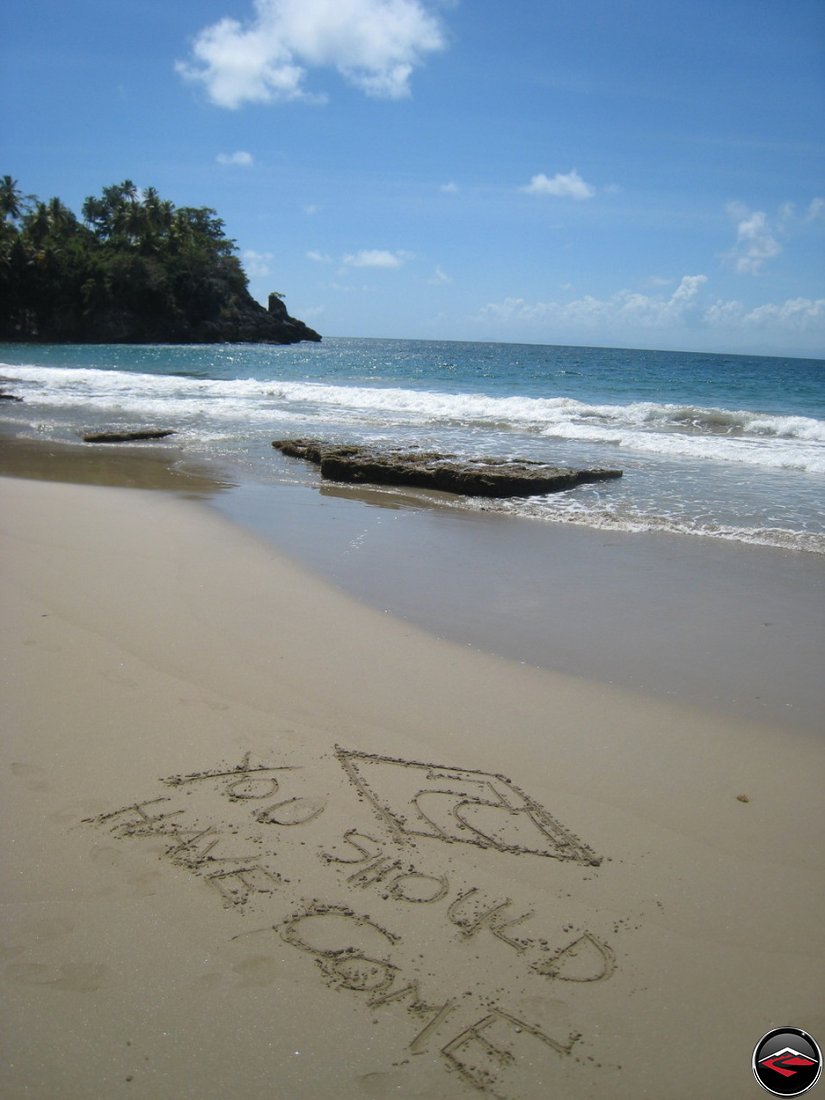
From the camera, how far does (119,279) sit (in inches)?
2399

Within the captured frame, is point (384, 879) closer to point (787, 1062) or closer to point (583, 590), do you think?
point (787, 1062)

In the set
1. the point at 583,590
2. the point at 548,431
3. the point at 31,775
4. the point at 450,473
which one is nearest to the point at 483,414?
the point at 548,431

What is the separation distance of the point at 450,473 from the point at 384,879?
7217mm

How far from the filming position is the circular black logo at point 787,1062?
1.88 m

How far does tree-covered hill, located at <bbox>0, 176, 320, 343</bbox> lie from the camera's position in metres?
58.5

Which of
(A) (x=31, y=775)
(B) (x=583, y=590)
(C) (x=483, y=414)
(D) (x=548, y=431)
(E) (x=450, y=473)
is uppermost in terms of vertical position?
(C) (x=483, y=414)

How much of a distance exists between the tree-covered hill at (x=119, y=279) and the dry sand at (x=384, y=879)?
2487 inches

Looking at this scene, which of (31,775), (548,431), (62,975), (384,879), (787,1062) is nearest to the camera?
(787,1062)

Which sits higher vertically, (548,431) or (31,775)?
(548,431)

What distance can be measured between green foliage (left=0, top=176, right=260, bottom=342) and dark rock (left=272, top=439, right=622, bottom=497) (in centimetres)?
5734

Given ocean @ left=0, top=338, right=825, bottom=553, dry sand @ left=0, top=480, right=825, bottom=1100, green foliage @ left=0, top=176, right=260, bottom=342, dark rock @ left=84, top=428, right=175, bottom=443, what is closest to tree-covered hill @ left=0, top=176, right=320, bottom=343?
green foliage @ left=0, top=176, right=260, bottom=342

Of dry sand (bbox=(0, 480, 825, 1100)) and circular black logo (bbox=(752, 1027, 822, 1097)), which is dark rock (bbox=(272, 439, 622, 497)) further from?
circular black logo (bbox=(752, 1027, 822, 1097))

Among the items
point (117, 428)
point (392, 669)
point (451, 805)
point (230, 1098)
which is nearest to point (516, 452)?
point (117, 428)

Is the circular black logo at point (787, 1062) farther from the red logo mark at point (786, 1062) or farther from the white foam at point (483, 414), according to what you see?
the white foam at point (483, 414)
